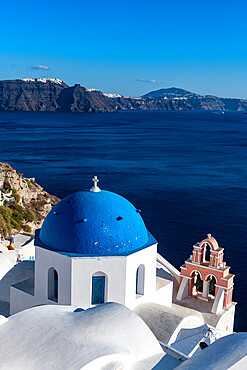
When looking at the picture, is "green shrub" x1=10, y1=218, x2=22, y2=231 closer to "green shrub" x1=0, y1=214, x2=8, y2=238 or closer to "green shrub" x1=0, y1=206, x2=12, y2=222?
"green shrub" x1=0, y1=206, x2=12, y2=222

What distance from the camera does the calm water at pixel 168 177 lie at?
1158 inches

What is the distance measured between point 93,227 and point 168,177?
38121mm

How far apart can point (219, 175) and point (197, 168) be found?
4.55 metres

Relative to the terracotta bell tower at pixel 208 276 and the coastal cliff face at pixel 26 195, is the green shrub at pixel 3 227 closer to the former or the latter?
the coastal cliff face at pixel 26 195

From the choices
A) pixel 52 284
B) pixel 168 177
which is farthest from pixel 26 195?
pixel 52 284

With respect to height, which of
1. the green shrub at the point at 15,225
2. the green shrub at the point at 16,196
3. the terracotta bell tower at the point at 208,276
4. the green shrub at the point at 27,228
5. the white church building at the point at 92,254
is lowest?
the green shrub at the point at 27,228

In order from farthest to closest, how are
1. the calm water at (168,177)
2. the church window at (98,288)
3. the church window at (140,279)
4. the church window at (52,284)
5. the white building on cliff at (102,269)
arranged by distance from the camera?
the calm water at (168,177) < the church window at (140,279) < the church window at (52,284) < the church window at (98,288) < the white building on cliff at (102,269)

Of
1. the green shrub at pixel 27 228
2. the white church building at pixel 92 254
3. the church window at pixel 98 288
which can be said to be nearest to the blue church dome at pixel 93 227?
the white church building at pixel 92 254

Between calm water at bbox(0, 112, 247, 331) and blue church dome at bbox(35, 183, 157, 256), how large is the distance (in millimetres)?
11358

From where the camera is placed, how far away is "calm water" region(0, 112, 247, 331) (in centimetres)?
2941

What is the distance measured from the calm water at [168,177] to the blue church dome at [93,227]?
11358mm

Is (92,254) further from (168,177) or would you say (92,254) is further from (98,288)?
(168,177)

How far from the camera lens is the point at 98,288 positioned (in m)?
10.3

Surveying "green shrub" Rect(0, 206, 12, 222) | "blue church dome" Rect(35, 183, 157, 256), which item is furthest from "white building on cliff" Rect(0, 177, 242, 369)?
"green shrub" Rect(0, 206, 12, 222)
